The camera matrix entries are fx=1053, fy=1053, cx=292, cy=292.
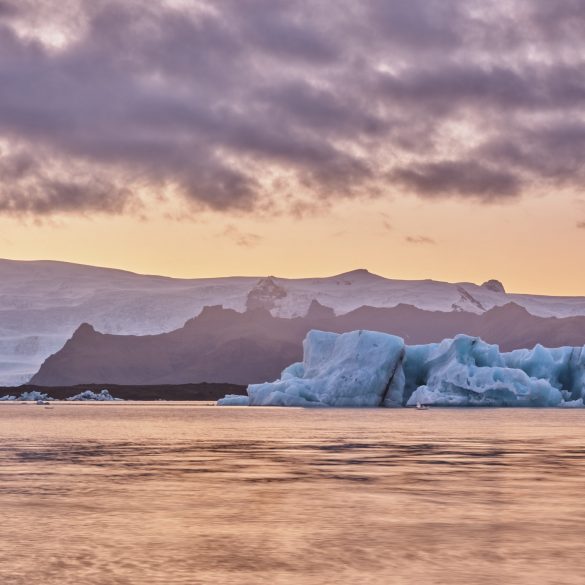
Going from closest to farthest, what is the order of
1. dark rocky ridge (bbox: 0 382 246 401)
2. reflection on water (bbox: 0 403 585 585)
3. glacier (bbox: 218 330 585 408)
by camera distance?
1. reflection on water (bbox: 0 403 585 585)
2. glacier (bbox: 218 330 585 408)
3. dark rocky ridge (bbox: 0 382 246 401)

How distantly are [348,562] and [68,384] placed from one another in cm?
18874

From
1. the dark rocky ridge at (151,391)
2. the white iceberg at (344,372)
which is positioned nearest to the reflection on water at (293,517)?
the white iceberg at (344,372)

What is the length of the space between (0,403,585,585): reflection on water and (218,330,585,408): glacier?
39.4 m

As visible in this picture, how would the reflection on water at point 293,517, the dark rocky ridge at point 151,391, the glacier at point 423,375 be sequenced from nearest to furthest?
the reflection on water at point 293,517
the glacier at point 423,375
the dark rocky ridge at point 151,391

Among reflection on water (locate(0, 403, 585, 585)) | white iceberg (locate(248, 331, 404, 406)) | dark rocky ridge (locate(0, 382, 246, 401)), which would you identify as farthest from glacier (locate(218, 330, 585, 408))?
dark rocky ridge (locate(0, 382, 246, 401))

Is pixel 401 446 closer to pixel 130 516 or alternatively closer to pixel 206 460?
pixel 206 460

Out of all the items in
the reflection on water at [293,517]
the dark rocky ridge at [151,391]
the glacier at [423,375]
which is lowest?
the dark rocky ridge at [151,391]

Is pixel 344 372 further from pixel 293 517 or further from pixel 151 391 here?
pixel 151 391

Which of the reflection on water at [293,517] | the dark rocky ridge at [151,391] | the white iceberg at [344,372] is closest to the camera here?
the reflection on water at [293,517]

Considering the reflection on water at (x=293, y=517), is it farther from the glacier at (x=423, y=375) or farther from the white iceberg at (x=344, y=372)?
the glacier at (x=423, y=375)

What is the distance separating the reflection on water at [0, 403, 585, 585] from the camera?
1107 centimetres

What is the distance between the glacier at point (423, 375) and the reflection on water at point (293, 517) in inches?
1553

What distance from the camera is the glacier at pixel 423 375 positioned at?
68.9 m

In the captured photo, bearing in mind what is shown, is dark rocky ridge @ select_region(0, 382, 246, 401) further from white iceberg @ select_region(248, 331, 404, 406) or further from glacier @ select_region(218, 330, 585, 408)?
white iceberg @ select_region(248, 331, 404, 406)
